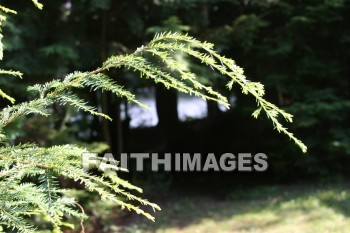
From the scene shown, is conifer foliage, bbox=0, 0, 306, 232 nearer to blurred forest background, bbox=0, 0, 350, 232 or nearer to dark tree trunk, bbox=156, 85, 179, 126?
blurred forest background, bbox=0, 0, 350, 232

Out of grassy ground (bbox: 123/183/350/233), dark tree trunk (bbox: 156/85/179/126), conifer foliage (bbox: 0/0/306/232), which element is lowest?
grassy ground (bbox: 123/183/350/233)

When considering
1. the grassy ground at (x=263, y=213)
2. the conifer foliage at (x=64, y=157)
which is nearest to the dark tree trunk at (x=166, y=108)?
the grassy ground at (x=263, y=213)

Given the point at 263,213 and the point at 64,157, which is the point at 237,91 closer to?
the point at 263,213

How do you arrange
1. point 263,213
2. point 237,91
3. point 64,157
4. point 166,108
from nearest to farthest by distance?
point 64,157, point 263,213, point 237,91, point 166,108

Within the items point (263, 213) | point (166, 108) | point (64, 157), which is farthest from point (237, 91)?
point (64, 157)

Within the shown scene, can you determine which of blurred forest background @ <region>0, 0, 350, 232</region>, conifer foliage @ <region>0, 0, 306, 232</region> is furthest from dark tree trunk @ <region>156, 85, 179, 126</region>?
conifer foliage @ <region>0, 0, 306, 232</region>

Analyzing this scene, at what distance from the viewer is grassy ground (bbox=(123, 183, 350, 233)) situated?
5.80m

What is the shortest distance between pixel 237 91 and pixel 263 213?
184 inches

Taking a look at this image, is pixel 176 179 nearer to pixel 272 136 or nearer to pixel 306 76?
pixel 272 136

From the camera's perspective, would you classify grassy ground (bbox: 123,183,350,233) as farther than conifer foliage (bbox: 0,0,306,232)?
Yes

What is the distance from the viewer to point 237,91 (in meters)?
10.6

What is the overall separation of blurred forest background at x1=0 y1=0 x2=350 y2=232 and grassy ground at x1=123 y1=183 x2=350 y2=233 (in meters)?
0.02

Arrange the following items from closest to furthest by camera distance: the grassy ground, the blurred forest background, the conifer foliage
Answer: the conifer foliage
the grassy ground
the blurred forest background

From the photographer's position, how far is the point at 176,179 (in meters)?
9.70
